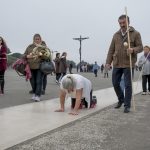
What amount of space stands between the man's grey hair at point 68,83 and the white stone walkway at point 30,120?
52cm

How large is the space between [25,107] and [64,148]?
13.9 feet

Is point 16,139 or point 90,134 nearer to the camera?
point 16,139

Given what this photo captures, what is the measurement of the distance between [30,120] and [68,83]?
1318 mm

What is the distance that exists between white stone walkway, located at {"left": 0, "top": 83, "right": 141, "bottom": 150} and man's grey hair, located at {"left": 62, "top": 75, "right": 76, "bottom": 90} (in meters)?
0.52

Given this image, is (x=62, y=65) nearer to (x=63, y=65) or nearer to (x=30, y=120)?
(x=63, y=65)

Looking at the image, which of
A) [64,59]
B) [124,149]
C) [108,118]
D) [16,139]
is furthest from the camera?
[64,59]

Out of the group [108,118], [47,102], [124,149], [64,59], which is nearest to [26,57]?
[47,102]

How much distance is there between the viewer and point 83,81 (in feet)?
31.7

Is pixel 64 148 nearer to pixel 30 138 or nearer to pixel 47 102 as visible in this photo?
pixel 30 138

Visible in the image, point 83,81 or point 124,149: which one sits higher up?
point 83,81

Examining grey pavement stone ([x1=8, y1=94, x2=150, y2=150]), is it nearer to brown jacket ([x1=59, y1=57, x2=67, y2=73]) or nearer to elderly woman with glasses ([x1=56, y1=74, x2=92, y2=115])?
elderly woman with glasses ([x1=56, y1=74, x2=92, y2=115])

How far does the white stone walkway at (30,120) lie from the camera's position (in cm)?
676

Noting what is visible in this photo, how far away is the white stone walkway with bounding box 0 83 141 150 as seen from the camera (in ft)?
22.2

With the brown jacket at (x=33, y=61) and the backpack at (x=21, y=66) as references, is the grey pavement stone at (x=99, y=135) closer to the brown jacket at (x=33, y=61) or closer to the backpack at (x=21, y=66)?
the brown jacket at (x=33, y=61)
